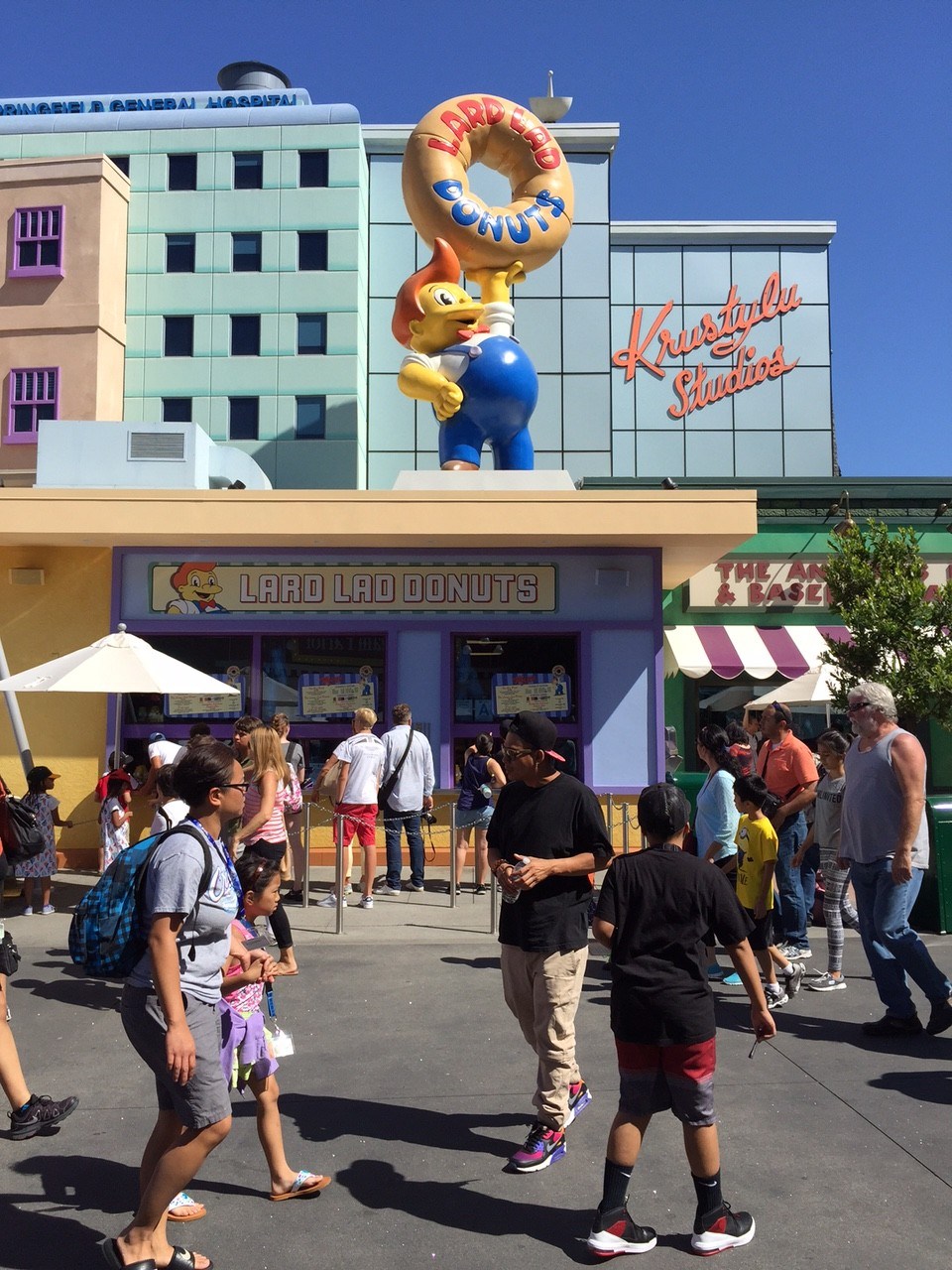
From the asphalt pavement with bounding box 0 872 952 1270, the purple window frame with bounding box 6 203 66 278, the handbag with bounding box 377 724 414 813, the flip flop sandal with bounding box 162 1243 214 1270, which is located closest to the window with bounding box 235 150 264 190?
the purple window frame with bounding box 6 203 66 278

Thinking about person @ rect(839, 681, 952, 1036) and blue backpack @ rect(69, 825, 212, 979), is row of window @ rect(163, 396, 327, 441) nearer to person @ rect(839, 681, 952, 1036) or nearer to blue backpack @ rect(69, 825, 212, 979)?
person @ rect(839, 681, 952, 1036)

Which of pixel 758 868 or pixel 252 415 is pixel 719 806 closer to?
pixel 758 868

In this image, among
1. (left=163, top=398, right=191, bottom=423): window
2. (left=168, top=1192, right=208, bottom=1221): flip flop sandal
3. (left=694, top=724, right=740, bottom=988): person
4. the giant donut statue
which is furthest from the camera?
(left=163, top=398, right=191, bottom=423): window

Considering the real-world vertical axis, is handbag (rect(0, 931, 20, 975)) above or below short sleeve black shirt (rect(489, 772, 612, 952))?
below

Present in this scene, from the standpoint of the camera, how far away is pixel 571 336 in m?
32.3

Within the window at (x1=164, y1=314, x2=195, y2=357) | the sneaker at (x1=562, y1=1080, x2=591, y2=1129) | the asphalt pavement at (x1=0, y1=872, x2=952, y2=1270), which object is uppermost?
the window at (x1=164, y1=314, x2=195, y2=357)

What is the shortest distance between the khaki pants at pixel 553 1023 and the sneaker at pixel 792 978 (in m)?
2.91

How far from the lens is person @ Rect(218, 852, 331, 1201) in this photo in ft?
12.6

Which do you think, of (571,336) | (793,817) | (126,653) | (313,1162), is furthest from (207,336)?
(313,1162)

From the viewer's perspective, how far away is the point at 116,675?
9.20m

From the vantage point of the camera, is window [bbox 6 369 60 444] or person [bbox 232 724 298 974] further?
window [bbox 6 369 60 444]

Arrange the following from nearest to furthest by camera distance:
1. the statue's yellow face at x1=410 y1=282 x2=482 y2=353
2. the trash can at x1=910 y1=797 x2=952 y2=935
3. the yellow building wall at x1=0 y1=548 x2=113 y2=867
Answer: the trash can at x1=910 y1=797 x2=952 y2=935, the yellow building wall at x1=0 y1=548 x2=113 y2=867, the statue's yellow face at x1=410 y1=282 x2=482 y2=353

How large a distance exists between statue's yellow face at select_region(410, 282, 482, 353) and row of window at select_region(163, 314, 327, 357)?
63.3 feet

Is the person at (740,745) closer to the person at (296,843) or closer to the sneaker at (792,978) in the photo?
the sneaker at (792,978)
